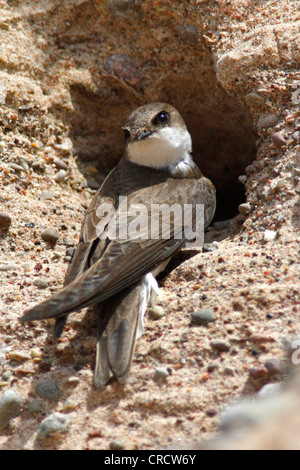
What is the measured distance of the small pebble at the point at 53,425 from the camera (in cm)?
198

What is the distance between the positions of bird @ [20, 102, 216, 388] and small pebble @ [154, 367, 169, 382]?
11 cm

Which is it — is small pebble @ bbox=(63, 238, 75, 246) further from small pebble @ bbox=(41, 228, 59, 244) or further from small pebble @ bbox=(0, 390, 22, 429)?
small pebble @ bbox=(0, 390, 22, 429)

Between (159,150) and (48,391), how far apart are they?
156cm

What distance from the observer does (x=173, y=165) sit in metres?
3.18

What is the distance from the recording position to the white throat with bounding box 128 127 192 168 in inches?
123

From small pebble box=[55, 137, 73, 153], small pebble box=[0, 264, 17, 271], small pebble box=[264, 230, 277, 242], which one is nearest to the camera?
small pebble box=[264, 230, 277, 242]

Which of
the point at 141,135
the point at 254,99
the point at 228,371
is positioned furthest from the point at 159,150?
the point at 228,371

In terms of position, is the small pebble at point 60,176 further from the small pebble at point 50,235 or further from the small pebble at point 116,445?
the small pebble at point 116,445

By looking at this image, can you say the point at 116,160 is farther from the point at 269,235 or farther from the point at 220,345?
the point at 220,345

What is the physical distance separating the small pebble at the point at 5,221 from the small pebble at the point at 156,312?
1.01 meters

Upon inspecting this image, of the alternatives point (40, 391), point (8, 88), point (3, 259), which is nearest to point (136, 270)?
point (40, 391)

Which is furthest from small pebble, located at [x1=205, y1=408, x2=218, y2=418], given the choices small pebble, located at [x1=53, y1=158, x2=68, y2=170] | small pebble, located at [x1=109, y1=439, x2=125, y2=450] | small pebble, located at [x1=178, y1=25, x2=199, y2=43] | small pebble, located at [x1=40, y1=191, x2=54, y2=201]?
small pebble, located at [x1=178, y1=25, x2=199, y2=43]

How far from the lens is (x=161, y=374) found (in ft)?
6.82

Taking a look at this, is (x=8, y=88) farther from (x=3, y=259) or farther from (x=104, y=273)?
(x=104, y=273)
